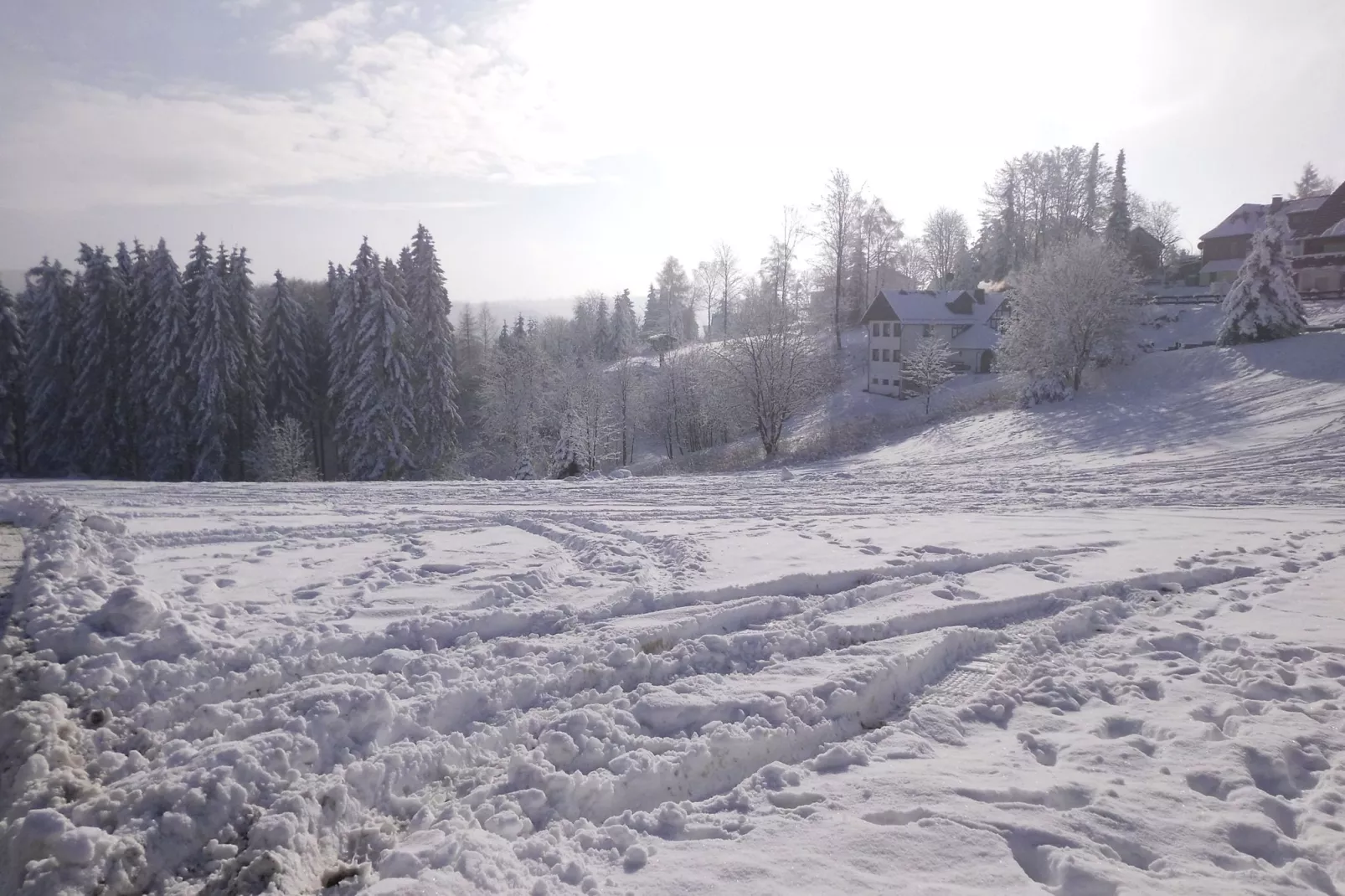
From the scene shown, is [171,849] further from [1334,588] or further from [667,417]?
[667,417]

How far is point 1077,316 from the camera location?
30.0 metres

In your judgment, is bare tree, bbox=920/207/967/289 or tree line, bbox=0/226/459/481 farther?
bare tree, bbox=920/207/967/289

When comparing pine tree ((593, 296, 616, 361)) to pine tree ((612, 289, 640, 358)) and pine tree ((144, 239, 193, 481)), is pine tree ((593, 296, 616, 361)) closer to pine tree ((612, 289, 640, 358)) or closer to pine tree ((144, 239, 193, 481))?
pine tree ((612, 289, 640, 358))

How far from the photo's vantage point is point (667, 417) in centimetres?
4681

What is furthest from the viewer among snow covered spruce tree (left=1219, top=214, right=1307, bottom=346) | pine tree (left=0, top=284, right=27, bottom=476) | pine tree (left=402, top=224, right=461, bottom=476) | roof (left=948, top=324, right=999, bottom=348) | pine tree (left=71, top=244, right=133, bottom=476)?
roof (left=948, top=324, right=999, bottom=348)

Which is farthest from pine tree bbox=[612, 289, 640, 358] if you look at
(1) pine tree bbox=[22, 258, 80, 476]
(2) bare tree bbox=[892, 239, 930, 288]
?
(1) pine tree bbox=[22, 258, 80, 476]

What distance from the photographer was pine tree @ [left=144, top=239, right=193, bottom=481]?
31781 mm

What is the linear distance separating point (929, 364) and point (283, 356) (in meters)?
32.7

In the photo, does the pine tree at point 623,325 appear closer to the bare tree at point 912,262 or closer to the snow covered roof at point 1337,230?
the bare tree at point 912,262

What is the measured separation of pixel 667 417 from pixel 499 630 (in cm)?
4094

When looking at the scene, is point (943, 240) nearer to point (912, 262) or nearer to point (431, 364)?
point (912, 262)

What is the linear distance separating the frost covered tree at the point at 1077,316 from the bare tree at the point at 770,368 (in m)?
9.85

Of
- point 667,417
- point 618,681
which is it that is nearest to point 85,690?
point 618,681

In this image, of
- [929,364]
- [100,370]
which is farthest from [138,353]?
[929,364]
